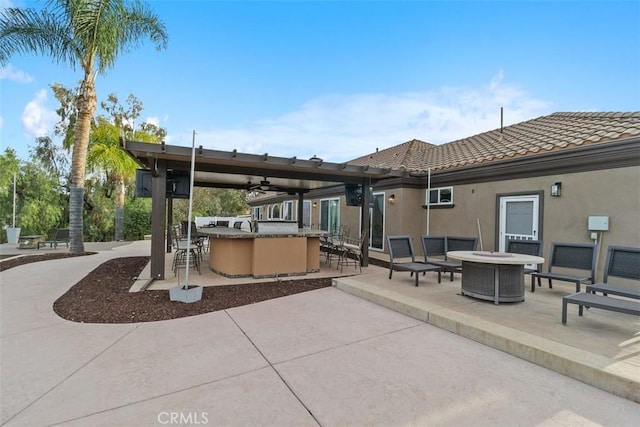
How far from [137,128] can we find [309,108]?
1256cm

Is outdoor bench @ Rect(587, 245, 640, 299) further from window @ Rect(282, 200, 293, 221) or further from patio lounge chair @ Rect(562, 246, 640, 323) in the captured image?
window @ Rect(282, 200, 293, 221)

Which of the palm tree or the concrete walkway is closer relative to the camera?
the concrete walkway

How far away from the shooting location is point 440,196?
31.2ft

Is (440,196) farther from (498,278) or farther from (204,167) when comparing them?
(204,167)

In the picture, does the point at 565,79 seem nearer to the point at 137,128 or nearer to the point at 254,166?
the point at 254,166

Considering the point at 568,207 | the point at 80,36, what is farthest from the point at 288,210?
the point at 568,207

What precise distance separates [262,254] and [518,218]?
20.1 ft

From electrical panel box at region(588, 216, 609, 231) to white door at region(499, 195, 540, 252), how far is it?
1104 mm

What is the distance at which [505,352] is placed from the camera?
124 inches

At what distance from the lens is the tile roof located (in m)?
6.29

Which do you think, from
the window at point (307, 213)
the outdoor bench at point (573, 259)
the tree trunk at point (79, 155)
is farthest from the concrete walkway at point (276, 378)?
the window at point (307, 213)

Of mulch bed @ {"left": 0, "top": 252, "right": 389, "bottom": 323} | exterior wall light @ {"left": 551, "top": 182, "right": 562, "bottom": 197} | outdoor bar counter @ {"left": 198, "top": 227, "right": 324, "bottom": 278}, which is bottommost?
mulch bed @ {"left": 0, "top": 252, "right": 389, "bottom": 323}

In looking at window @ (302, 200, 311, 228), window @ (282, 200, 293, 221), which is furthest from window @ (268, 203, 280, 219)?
window @ (302, 200, 311, 228)

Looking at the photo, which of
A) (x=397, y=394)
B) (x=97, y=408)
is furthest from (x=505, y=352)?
(x=97, y=408)
